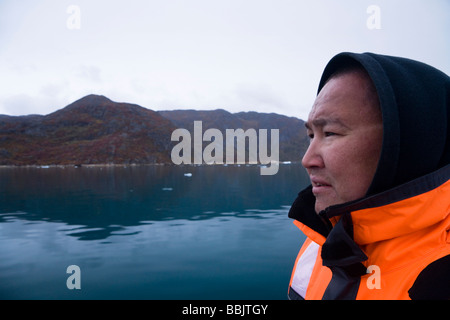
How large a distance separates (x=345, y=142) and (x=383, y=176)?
0.75ft

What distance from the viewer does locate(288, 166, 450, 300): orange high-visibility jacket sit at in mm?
1100

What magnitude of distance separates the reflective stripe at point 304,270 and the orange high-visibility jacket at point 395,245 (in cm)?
32

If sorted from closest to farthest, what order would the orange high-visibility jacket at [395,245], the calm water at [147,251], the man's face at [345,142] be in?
the orange high-visibility jacket at [395,245] → the man's face at [345,142] → the calm water at [147,251]

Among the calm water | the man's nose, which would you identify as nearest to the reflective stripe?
the man's nose

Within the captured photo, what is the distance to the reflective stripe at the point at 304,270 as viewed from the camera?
1.82 meters

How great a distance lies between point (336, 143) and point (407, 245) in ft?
1.80

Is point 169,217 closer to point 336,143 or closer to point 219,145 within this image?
point 336,143

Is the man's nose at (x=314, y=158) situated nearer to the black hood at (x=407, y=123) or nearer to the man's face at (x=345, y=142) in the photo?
the man's face at (x=345, y=142)

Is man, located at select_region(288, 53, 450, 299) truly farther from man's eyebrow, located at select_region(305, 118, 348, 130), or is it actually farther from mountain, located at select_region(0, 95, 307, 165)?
mountain, located at select_region(0, 95, 307, 165)

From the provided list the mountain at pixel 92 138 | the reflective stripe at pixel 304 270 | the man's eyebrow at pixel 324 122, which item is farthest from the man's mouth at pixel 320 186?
the mountain at pixel 92 138

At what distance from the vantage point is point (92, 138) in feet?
518

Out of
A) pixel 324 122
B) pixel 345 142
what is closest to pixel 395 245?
pixel 345 142
